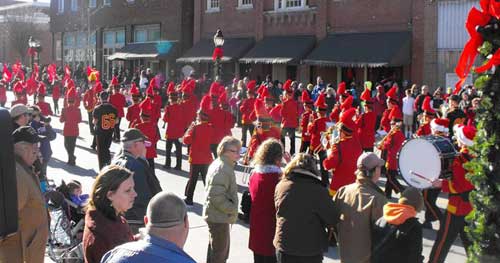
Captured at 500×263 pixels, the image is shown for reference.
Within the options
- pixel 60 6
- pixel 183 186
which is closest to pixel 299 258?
pixel 183 186

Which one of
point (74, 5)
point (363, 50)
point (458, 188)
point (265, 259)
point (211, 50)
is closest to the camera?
point (265, 259)

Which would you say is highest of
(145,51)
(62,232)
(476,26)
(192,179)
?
(145,51)

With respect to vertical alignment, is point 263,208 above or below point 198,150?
below

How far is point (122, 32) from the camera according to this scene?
41.6 metres

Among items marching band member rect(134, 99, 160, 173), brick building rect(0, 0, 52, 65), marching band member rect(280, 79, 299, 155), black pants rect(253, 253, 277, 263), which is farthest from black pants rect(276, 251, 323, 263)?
brick building rect(0, 0, 52, 65)

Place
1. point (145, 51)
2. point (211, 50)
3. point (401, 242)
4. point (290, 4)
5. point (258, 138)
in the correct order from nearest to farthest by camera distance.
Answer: point (401, 242) < point (258, 138) < point (290, 4) < point (211, 50) < point (145, 51)

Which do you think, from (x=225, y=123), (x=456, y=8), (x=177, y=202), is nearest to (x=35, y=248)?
(x=177, y=202)

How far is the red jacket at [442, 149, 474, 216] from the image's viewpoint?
21.6ft

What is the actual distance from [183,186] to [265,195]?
6491mm

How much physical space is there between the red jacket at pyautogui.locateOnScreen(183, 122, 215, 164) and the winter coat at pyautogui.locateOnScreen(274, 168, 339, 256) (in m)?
5.21

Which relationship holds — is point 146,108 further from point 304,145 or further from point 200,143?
point 304,145

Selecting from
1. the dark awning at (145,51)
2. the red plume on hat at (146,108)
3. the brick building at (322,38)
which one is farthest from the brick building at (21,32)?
the red plume on hat at (146,108)

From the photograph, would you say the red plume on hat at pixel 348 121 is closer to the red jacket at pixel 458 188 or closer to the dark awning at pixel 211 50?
the red jacket at pixel 458 188

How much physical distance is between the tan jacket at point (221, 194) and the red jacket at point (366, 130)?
6749 millimetres
